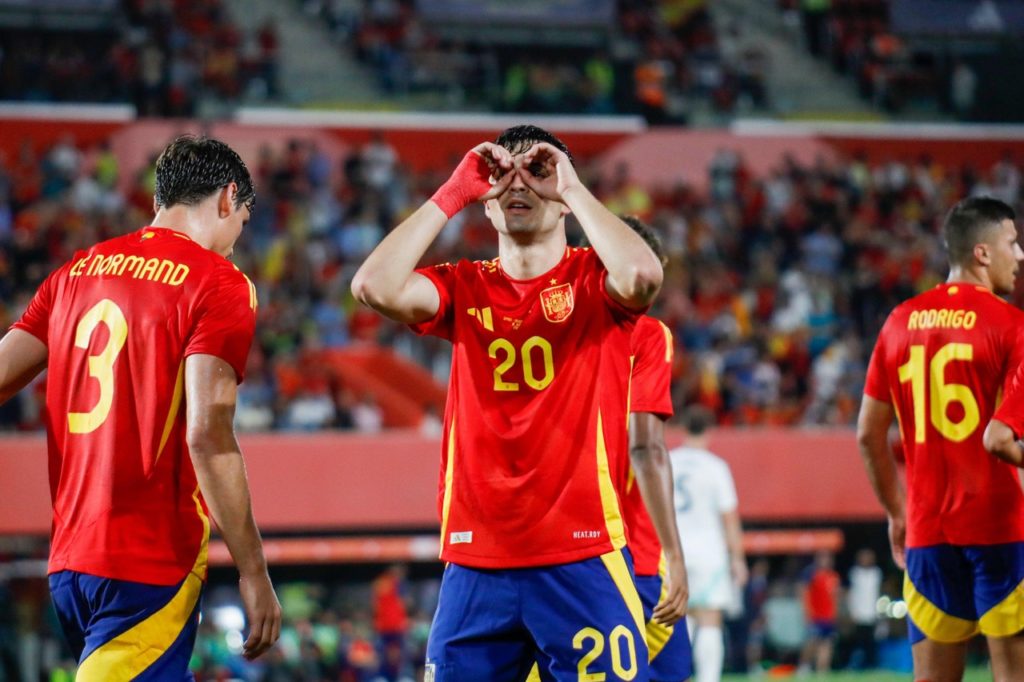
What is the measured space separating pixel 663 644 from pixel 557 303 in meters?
2.37

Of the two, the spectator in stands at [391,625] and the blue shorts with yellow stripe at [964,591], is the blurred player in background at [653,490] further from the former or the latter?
the spectator in stands at [391,625]

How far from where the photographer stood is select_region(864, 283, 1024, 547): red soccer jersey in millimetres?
5898

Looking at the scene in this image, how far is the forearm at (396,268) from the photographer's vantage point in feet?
13.9

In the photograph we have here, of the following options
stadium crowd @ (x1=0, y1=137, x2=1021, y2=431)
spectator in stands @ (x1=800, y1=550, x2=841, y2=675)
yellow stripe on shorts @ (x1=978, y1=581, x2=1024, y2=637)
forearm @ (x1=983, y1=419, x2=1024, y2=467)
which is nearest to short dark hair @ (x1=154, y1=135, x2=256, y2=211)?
forearm @ (x1=983, y1=419, x2=1024, y2=467)

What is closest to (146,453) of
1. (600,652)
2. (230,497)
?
(230,497)

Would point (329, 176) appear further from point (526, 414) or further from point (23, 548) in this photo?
point (526, 414)

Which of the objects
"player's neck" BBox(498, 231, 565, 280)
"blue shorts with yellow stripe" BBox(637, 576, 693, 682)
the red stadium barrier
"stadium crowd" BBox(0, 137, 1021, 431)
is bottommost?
the red stadium barrier

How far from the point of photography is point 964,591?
5.96m

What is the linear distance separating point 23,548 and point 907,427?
10231mm

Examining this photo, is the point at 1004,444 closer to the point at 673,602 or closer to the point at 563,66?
the point at 673,602

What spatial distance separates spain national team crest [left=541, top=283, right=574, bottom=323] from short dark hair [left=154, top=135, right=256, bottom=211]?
3.57ft

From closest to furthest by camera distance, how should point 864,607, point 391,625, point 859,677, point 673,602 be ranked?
1. point 673,602
2. point 859,677
3. point 391,625
4. point 864,607

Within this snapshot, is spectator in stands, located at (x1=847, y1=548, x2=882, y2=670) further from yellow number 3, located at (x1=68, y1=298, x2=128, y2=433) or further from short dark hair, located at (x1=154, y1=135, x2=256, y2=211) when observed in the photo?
yellow number 3, located at (x1=68, y1=298, x2=128, y2=433)

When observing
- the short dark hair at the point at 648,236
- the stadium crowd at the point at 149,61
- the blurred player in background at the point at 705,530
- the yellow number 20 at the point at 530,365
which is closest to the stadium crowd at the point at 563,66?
the stadium crowd at the point at 149,61
